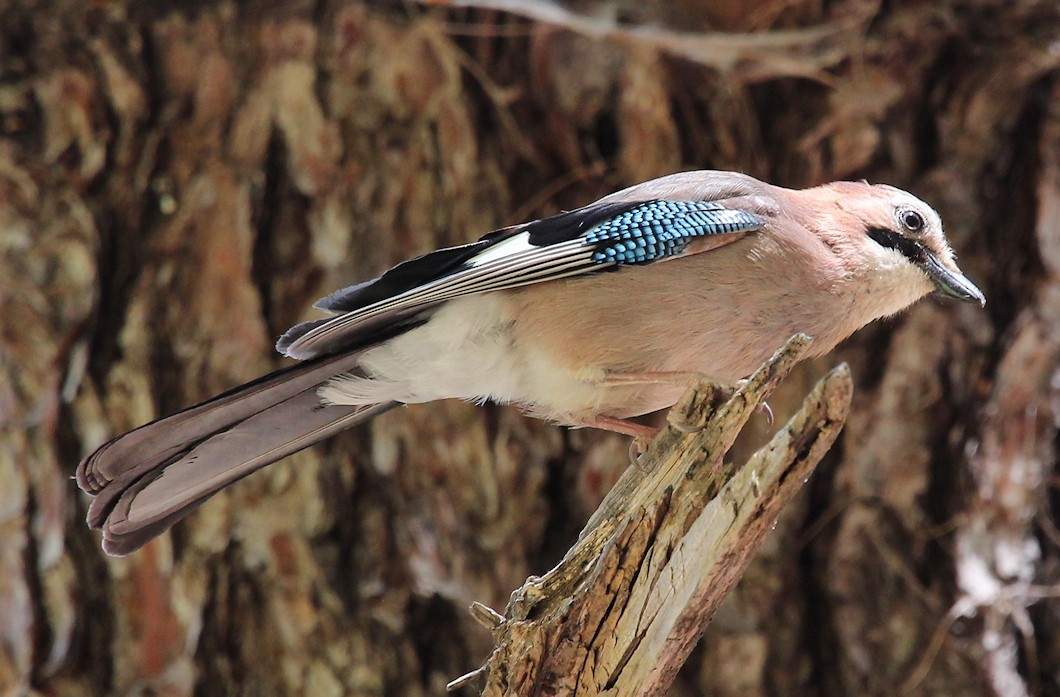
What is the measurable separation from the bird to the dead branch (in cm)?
57

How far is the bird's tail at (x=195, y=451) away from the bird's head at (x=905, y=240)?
5.07 ft

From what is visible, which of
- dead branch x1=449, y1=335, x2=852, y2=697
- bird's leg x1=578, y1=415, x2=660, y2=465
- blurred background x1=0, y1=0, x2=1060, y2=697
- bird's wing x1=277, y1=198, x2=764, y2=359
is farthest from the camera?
blurred background x1=0, y1=0, x2=1060, y2=697

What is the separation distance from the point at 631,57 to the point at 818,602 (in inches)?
83.0

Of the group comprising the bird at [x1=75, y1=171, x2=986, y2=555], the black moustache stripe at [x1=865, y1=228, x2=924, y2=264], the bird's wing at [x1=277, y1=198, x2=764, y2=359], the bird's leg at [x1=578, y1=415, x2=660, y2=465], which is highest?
the bird's wing at [x1=277, y1=198, x2=764, y2=359]

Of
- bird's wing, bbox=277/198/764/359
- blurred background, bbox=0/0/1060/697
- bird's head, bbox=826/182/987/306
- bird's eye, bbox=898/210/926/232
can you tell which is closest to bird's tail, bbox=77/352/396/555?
bird's wing, bbox=277/198/764/359

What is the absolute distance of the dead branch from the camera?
2.43 metres

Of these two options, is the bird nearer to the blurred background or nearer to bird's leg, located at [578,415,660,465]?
bird's leg, located at [578,415,660,465]

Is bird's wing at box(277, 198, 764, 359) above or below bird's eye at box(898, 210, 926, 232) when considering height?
above

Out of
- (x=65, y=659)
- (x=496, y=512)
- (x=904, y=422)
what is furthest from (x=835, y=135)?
(x=65, y=659)

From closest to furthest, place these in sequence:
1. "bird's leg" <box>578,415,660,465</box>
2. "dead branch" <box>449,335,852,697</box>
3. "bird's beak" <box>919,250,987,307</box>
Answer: "dead branch" <box>449,335,852,697</box>, "bird's leg" <box>578,415,660,465</box>, "bird's beak" <box>919,250,987,307</box>

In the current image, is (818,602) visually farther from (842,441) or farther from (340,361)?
(340,361)

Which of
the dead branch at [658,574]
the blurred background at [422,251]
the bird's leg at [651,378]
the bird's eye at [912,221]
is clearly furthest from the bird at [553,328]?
the blurred background at [422,251]

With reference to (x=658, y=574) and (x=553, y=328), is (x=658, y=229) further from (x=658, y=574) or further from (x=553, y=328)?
(x=658, y=574)

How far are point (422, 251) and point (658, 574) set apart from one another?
7.28ft
